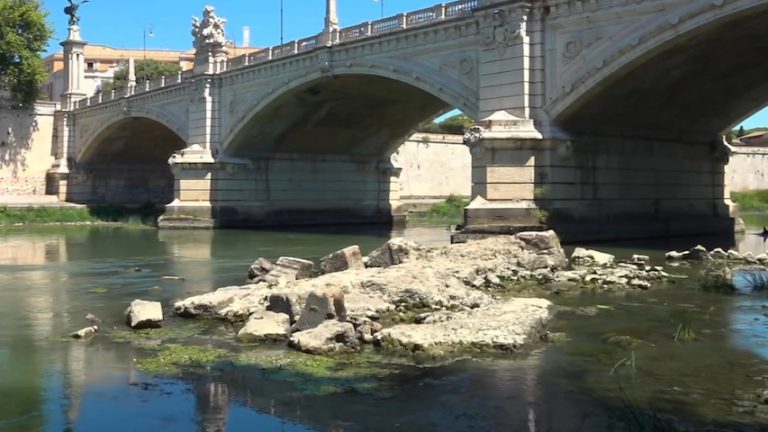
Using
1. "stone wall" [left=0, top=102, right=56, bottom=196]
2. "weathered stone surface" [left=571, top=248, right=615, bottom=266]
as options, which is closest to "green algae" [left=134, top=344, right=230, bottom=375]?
"weathered stone surface" [left=571, top=248, right=615, bottom=266]

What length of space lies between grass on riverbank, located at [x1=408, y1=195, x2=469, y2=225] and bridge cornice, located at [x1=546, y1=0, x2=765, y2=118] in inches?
1006

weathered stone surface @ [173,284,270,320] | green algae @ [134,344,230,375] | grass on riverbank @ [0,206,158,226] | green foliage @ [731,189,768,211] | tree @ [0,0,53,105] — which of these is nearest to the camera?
green algae @ [134,344,230,375]

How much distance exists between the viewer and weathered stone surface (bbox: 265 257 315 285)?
14.7m

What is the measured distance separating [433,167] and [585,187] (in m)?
33.2

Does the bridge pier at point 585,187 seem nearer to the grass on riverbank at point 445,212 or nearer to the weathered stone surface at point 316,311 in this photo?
the weathered stone surface at point 316,311

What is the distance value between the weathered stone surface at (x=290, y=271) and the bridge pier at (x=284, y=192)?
23.9 metres

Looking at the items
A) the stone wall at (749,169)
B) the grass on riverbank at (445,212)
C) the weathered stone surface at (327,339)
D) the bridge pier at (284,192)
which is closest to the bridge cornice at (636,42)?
the weathered stone surface at (327,339)

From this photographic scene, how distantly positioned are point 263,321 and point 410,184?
46021 millimetres

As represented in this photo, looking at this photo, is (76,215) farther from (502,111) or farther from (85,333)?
(85,333)

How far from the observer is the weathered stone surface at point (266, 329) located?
10102mm

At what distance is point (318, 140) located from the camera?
136 feet

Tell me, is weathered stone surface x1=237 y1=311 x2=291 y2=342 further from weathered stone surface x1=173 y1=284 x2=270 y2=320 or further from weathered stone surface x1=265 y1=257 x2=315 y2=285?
weathered stone surface x1=265 y1=257 x2=315 y2=285

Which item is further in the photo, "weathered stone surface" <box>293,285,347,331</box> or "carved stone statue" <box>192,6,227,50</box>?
"carved stone statue" <box>192,6,227,50</box>

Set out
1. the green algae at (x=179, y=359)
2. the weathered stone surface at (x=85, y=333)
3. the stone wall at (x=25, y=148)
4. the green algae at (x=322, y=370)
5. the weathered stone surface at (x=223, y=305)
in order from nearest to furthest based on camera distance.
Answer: the green algae at (x=322, y=370)
the green algae at (x=179, y=359)
the weathered stone surface at (x=85, y=333)
the weathered stone surface at (x=223, y=305)
the stone wall at (x=25, y=148)
